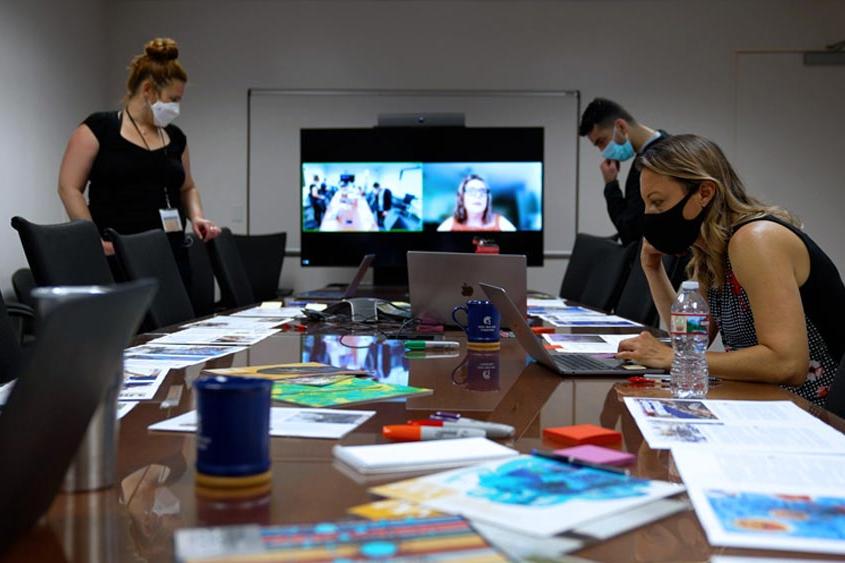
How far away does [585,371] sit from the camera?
1843 millimetres

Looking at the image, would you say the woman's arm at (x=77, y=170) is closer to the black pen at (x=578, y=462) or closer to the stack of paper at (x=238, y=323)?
the stack of paper at (x=238, y=323)

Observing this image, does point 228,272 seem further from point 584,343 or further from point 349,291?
point 584,343

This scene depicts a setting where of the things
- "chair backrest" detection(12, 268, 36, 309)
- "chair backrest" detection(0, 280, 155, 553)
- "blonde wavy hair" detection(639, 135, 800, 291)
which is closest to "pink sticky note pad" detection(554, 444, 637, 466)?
"chair backrest" detection(0, 280, 155, 553)

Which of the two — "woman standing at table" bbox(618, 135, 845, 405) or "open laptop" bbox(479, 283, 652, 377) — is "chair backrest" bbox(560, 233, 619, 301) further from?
"open laptop" bbox(479, 283, 652, 377)

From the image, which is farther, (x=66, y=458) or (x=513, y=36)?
(x=513, y=36)

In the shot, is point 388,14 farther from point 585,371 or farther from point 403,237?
point 585,371

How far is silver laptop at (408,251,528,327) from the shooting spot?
2.55 m

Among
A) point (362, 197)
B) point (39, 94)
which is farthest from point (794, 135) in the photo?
point (39, 94)

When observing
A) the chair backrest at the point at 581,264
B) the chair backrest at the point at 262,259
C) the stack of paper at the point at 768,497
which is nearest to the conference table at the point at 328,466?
the stack of paper at the point at 768,497

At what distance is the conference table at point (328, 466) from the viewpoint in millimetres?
834

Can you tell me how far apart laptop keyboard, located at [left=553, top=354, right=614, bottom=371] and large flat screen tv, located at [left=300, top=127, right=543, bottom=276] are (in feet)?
14.4

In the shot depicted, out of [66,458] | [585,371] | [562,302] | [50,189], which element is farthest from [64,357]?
[50,189]

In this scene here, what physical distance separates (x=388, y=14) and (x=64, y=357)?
6365mm

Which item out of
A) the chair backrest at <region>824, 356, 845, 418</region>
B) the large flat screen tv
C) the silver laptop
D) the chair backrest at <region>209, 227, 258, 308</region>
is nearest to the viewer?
the chair backrest at <region>824, 356, 845, 418</region>
